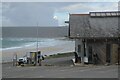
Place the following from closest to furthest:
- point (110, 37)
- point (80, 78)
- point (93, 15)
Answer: point (80, 78), point (110, 37), point (93, 15)

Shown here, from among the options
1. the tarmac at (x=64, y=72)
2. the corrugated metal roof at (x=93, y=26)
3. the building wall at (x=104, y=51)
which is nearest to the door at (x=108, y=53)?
the building wall at (x=104, y=51)

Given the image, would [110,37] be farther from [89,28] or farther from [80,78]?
[80,78]

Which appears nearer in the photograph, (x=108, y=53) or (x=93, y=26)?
(x=108, y=53)

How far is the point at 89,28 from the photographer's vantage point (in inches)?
1313

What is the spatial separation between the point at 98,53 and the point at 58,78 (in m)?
13.2

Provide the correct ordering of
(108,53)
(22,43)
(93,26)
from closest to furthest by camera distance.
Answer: (108,53), (93,26), (22,43)

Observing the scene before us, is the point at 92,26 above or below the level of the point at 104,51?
above

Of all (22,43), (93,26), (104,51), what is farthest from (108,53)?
(22,43)

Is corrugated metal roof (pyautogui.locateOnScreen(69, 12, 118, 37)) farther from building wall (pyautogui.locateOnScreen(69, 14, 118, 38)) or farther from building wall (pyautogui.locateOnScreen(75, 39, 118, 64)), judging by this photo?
building wall (pyautogui.locateOnScreen(75, 39, 118, 64))

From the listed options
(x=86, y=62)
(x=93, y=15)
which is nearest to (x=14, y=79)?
(x=86, y=62)

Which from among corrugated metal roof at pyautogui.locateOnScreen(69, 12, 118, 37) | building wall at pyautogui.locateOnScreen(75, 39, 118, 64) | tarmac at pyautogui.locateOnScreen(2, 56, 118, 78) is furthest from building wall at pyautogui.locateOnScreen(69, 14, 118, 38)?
tarmac at pyautogui.locateOnScreen(2, 56, 118, 78)

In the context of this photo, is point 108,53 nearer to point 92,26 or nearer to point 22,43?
point 92,26

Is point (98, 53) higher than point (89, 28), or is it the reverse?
point (89, 28)

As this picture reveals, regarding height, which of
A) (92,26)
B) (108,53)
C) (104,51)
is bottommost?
(108,53)
